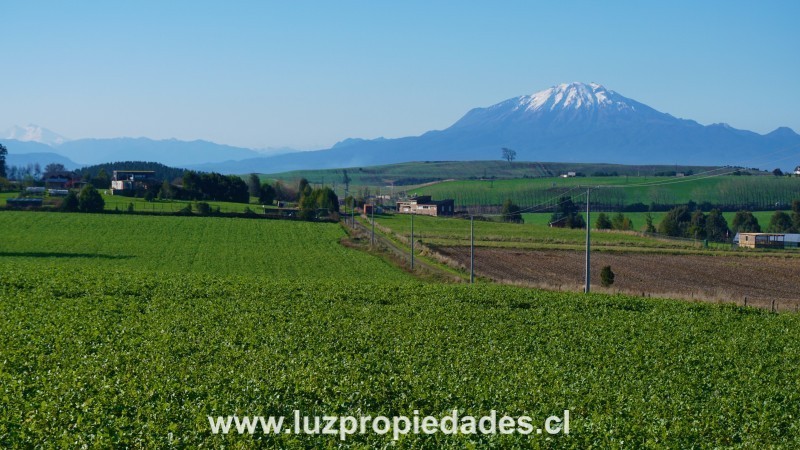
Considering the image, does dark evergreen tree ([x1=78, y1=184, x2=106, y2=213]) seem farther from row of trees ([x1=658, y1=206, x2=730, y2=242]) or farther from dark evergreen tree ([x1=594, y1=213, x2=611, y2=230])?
row of trees ([x1=658, y1=206, x2=730, y2=242])

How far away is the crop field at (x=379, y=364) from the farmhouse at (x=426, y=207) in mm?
100001

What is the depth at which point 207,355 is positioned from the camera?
26188mm

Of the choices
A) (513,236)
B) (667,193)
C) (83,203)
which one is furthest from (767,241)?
(83,203)

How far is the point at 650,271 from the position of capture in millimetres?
66750

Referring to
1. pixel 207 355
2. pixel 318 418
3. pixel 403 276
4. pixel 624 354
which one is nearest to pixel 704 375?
pixel 624 354

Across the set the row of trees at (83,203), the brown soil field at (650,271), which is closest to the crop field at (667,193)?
the brown soil field at (650,271)

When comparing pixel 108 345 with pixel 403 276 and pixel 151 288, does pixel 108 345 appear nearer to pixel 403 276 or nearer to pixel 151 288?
pixel 151 288

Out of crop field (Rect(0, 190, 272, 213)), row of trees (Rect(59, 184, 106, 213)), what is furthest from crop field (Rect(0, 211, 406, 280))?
crop field (Rect(0, 190, 272, 213))

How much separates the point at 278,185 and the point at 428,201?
25.0 meters

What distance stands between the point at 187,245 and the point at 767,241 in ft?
190

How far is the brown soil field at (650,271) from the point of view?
5753 centimetres

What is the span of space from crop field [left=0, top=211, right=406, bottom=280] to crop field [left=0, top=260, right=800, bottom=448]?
15681 millimetres

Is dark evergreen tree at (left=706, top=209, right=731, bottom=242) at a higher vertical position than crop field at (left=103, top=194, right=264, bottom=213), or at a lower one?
lower

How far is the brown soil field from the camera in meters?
57.5
